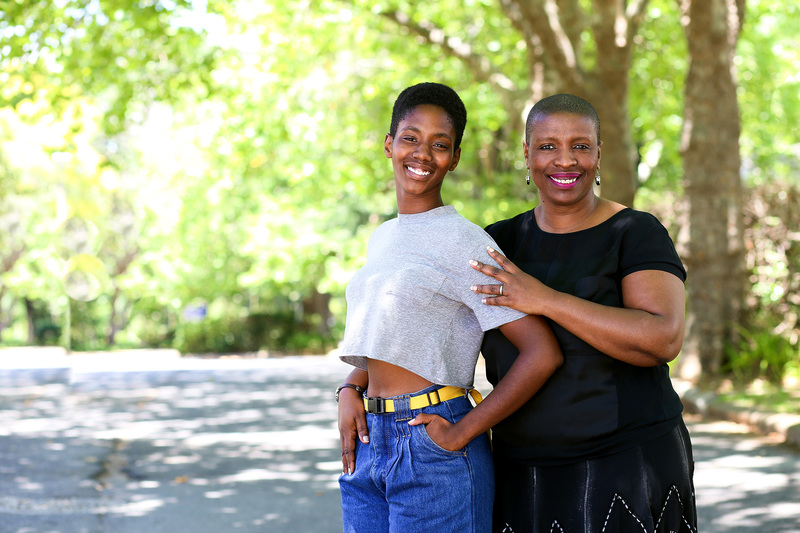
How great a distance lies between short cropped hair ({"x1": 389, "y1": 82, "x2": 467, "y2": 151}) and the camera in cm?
273

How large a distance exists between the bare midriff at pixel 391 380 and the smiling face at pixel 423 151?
20.4 inches

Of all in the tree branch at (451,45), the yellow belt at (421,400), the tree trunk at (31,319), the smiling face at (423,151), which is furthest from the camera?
the tree trunk at (31,319)

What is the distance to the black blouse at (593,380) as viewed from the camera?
2465 mm

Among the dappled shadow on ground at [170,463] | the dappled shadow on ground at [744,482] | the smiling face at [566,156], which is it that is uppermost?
the smiling face at [566,156]

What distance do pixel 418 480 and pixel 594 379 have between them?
1.89ft

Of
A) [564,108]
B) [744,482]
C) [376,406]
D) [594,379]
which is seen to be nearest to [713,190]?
[744,482]

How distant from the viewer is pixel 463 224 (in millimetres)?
2621

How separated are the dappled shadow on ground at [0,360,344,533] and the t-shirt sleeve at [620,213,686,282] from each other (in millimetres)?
3887

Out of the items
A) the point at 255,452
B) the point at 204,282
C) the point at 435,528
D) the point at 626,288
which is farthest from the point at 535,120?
the point at 204,282

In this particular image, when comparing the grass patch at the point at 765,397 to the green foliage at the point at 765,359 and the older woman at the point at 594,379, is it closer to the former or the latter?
the green foliage at the point at 765,359

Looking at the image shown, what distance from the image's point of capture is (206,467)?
26.4 ft

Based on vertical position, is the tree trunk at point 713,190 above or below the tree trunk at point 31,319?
above

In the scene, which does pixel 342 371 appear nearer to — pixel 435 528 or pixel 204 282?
pixel 204 282

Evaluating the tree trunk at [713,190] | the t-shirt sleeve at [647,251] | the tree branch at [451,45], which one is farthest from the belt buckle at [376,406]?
the tree branch at [451,45]
